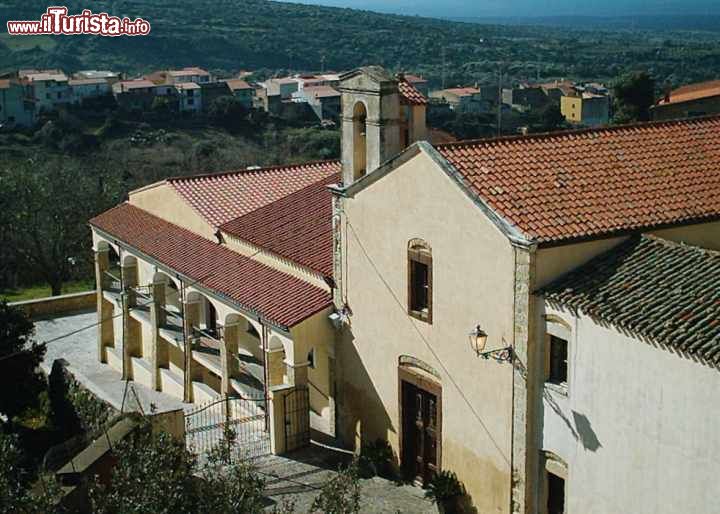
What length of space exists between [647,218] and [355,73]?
19.7ft

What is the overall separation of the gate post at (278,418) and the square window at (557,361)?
5628 millimetres

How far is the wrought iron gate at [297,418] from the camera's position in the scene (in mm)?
17875

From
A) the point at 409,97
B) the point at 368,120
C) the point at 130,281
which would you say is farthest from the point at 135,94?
the point at 368,120

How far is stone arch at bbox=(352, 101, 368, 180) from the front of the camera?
58.3 ft

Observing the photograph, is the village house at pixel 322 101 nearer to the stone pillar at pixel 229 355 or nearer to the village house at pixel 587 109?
the village house at pixel 587 109

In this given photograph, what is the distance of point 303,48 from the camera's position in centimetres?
14425

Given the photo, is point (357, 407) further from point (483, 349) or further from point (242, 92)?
point (242, 92)

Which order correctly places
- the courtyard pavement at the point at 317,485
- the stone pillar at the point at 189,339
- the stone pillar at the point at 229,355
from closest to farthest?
the courtyard pavement at the point at 317,485 → the stone pillar at the point at 229,355 → the stone pillar at the point at 189,339

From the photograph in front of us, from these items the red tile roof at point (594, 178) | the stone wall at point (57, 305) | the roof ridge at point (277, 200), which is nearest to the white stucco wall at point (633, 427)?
the red tile roof at point (594, 178)

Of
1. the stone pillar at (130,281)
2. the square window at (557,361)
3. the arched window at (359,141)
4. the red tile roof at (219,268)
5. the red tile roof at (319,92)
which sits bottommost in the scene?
the stone pillar at (130,281)

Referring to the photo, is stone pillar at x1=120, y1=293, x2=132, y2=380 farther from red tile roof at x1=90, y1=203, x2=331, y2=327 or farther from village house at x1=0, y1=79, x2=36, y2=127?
village house at x1=0, y1=79, x2=36, y2=127

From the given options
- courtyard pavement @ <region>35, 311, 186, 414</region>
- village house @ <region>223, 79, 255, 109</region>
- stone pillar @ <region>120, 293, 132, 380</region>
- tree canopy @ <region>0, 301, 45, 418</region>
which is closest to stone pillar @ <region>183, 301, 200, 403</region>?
courtyard pavement @ <region>35, 311, 186, 414</region>

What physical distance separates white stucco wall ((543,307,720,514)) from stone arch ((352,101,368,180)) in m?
5.53

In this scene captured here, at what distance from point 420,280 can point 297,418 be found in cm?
390
